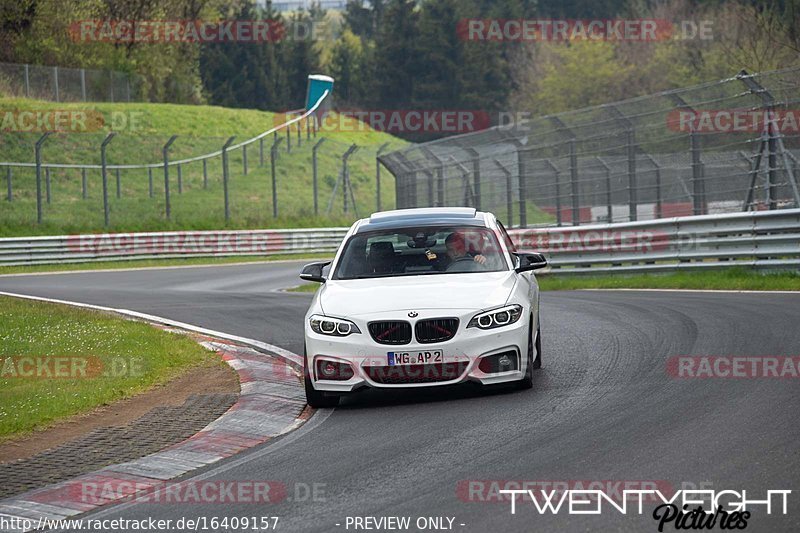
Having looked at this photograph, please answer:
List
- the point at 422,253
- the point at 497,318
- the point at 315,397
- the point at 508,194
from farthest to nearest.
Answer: the point at 508,194, the point at 422,253, the point at 315,397, the point at 497,318

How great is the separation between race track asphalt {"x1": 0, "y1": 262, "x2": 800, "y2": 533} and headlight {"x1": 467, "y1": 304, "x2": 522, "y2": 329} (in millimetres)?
571

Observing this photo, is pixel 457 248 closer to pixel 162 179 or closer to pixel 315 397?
pixel 315 397

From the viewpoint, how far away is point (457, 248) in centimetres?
1060

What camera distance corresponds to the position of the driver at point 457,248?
10.5 meters

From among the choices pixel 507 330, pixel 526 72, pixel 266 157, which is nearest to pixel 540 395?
pixel 507 330

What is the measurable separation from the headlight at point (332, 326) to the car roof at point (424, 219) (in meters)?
1.47

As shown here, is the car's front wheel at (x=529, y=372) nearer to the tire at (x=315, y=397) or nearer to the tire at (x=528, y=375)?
the tire at (x=528, y=375)

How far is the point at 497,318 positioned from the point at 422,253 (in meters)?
1.32

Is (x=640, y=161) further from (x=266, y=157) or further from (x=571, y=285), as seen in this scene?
(x=266, y=157)

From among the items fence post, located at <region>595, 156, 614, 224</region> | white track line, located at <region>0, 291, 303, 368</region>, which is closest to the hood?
white track line, located at <region>0, 291, 303, 368</region>

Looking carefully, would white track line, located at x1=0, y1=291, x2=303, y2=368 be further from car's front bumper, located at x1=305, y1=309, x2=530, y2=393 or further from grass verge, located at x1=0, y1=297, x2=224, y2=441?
car's front bumper, located at x1=305, y1=309, x2=530, y2=393

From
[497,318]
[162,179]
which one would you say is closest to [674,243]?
[497,318]

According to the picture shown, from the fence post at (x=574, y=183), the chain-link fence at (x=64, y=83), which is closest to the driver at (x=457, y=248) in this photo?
the fence post at (x=574, y=183)

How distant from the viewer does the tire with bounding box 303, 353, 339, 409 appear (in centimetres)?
954
